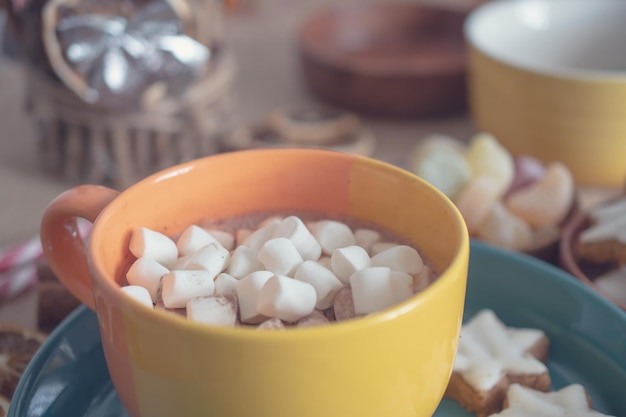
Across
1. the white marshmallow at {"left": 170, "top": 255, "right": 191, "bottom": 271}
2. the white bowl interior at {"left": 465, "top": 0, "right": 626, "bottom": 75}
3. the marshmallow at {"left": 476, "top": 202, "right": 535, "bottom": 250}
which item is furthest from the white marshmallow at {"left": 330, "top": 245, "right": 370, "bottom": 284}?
the white bowl interior at {"left": 465, "top": 0, "right": 626, "bottom": 75}

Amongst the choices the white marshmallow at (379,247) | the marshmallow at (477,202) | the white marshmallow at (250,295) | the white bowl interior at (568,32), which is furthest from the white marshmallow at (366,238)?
the white bowl interior at (568,32)

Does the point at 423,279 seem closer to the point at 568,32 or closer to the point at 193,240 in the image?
the point at 193,240

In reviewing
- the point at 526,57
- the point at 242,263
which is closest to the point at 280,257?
the point at 242,263

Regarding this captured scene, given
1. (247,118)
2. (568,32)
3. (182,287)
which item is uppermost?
(182,287)

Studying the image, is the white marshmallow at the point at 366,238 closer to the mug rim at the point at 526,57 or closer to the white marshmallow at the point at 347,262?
the white marshmallow at the point at 347,262

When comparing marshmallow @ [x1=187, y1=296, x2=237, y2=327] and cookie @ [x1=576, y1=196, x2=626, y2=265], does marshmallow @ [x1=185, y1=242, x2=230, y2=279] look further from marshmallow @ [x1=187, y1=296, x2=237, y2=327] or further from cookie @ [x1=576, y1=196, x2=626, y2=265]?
cookie @ [x1=576, y1=196, x2=626, y2=265]
